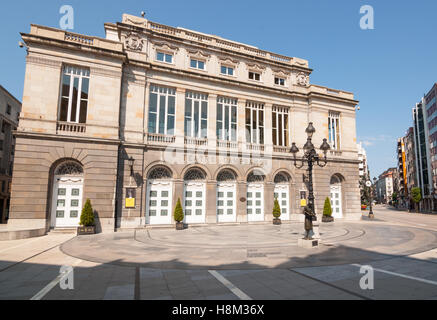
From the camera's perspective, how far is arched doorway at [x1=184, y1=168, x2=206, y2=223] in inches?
810

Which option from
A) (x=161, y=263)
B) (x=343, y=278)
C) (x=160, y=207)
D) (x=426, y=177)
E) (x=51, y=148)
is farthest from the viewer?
(x=426, y=177)

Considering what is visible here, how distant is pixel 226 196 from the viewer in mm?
21953

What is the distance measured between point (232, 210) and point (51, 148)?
46.5 ft

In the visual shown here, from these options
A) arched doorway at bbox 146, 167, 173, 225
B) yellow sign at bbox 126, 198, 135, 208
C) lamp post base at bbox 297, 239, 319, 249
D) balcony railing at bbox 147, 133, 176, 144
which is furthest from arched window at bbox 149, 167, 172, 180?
lamp post base at bbox 297, 239, 319, 249

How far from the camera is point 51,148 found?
16469 mm

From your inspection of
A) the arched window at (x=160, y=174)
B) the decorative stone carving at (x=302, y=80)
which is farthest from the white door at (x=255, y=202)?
the decorative stone carving at (x=302, y=80)

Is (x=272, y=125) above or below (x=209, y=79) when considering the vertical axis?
below

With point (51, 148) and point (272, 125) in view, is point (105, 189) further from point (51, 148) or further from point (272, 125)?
point (272, 125)

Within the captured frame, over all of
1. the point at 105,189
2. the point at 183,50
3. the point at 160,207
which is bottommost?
the point at 160,207

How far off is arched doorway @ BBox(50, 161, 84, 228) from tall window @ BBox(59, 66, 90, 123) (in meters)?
3.26

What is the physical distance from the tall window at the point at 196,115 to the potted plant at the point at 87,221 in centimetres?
914

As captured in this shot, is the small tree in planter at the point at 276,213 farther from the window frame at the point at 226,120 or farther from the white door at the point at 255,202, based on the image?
the window frame at the point at 226,120
